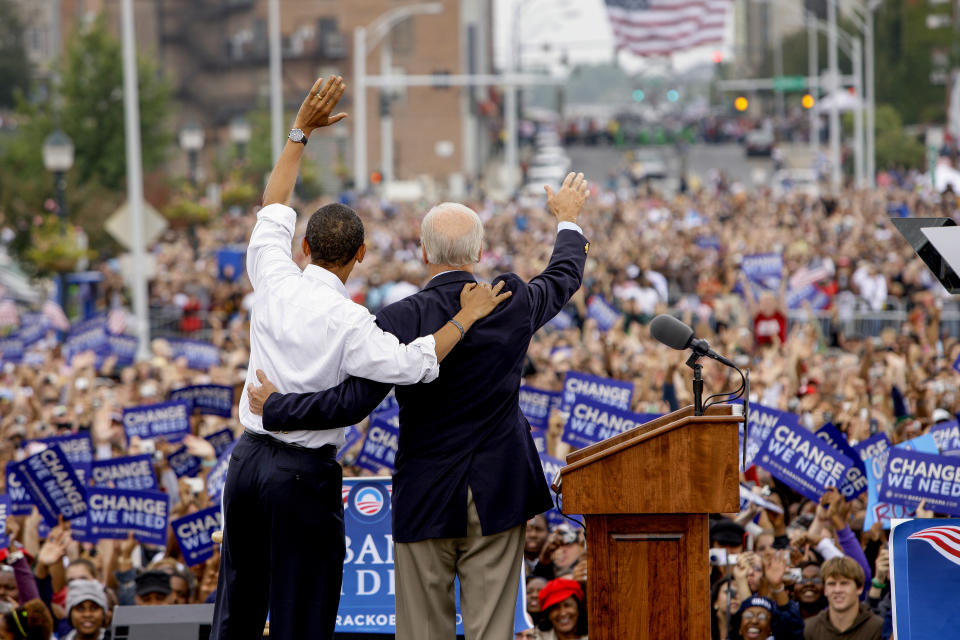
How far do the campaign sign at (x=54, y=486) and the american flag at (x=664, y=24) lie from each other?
3702 cm

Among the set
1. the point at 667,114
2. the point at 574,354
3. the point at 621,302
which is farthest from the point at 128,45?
the point at 667,114

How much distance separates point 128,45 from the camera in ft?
78.3

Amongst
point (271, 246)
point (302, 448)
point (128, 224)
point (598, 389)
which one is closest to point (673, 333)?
point (302, 448)

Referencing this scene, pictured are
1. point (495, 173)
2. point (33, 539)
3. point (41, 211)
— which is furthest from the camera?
point (495, 173)

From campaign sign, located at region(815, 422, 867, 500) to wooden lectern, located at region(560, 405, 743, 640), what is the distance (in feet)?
13.7

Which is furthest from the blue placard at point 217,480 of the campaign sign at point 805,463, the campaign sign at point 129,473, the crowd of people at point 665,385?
the campaign sign at point 805,463

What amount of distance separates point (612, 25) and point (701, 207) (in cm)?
692

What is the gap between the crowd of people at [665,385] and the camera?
7.86m

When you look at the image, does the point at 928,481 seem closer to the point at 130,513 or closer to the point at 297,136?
the point at 297,136

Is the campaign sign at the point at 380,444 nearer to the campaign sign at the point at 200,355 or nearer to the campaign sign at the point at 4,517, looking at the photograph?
the campaign sign at the point at 4,517

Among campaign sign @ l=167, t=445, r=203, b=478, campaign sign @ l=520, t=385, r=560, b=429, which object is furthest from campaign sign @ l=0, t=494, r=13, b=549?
campaign sign @ l=520, t=385, r=560, b=429

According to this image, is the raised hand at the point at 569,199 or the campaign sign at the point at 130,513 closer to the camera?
the raised hand at the point at 569,199

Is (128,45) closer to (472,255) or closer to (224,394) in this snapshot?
(224,394)

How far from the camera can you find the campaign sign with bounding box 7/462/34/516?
931 centimetres
